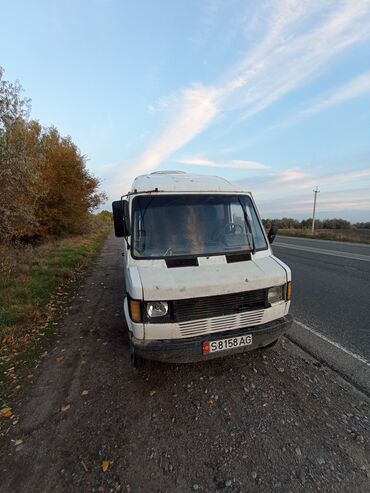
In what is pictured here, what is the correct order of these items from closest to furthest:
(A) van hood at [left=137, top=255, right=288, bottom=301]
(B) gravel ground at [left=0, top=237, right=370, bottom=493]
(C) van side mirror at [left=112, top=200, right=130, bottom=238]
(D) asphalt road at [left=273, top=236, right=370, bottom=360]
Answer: (B) gravel ground at [left=0, top=237, right=370, bottom=493] → (A) van hood at [left=137, top=255, right=288, bottom=301] → (C) van side mirror at [left=112, top=200, right=130, bottom=238] → (D) asphalt road at [left=273, top=236, right=370, bottom=360]

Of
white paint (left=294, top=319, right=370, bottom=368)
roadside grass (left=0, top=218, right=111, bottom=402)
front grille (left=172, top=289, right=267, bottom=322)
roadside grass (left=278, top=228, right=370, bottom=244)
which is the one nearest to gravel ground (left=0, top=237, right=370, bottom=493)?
roadside grass (left=0, top=218, right=111, bottom=402)

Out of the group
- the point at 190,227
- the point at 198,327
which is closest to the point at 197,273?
the point at 198,327

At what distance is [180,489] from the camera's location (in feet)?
6.68

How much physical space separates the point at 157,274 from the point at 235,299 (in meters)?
0.96

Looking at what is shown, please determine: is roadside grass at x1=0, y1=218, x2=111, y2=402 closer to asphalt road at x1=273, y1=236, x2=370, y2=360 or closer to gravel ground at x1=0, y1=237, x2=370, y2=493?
gravel ground at x1=0, y1=237, x2=370, y2=493

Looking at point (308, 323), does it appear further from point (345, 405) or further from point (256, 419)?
point (256, 419)

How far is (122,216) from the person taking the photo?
3.79m

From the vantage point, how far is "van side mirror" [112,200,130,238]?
147 inches

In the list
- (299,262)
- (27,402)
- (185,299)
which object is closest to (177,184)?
(185,299)

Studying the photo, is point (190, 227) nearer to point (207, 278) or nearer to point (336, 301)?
Answer: point (207, 278)

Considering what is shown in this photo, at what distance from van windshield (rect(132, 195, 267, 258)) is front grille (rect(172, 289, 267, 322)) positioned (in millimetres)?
717

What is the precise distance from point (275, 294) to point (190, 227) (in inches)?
55.8

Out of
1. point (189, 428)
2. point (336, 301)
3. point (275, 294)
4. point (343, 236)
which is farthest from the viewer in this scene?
point (343, 236)

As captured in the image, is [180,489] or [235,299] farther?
[235,299]
